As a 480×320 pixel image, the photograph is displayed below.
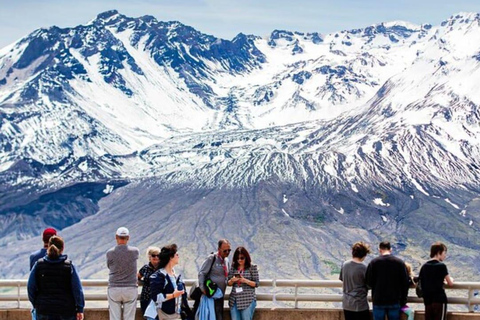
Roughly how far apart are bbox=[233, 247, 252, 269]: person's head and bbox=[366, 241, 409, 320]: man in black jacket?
9.74 ft

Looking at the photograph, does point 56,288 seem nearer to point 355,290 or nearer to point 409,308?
point 355,290

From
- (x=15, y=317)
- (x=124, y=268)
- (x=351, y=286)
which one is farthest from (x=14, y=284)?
(x=351, y=286)

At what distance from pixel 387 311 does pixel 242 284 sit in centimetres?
355

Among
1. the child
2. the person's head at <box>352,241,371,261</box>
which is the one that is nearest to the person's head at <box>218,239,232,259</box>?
the person's head at <box>352,241,371,261</box>

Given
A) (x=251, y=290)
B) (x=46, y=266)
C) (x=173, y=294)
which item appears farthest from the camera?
(x=251, y=290)

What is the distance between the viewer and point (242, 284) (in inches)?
972

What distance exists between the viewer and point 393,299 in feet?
77.8

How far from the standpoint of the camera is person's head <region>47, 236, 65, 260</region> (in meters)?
21.2

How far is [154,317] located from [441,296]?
6752 millimetres

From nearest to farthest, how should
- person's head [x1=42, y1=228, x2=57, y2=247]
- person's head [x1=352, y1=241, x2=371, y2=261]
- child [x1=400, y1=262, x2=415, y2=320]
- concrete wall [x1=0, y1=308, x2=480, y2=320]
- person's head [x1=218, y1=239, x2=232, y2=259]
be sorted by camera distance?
person's head [x1=42, y1=228, x2=57, y2=247] → person's head [x1=352, y1=241, x2=371, y2=261] → child [x1=400, y1=262, x2=415, y2=320] → person's head [x1=218, y1=239, x2=232, y2=259] → concrete wall [x1=0, y1=308, x2=480, y2=320]

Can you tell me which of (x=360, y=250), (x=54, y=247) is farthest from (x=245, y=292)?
(x=54, y=247)

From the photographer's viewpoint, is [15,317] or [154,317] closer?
[154,317]

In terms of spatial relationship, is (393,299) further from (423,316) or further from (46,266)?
(46,266)

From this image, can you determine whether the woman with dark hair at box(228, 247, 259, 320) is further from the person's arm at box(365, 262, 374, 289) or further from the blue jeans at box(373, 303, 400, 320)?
the blue jeans at box(373, 303, 400, 320)
